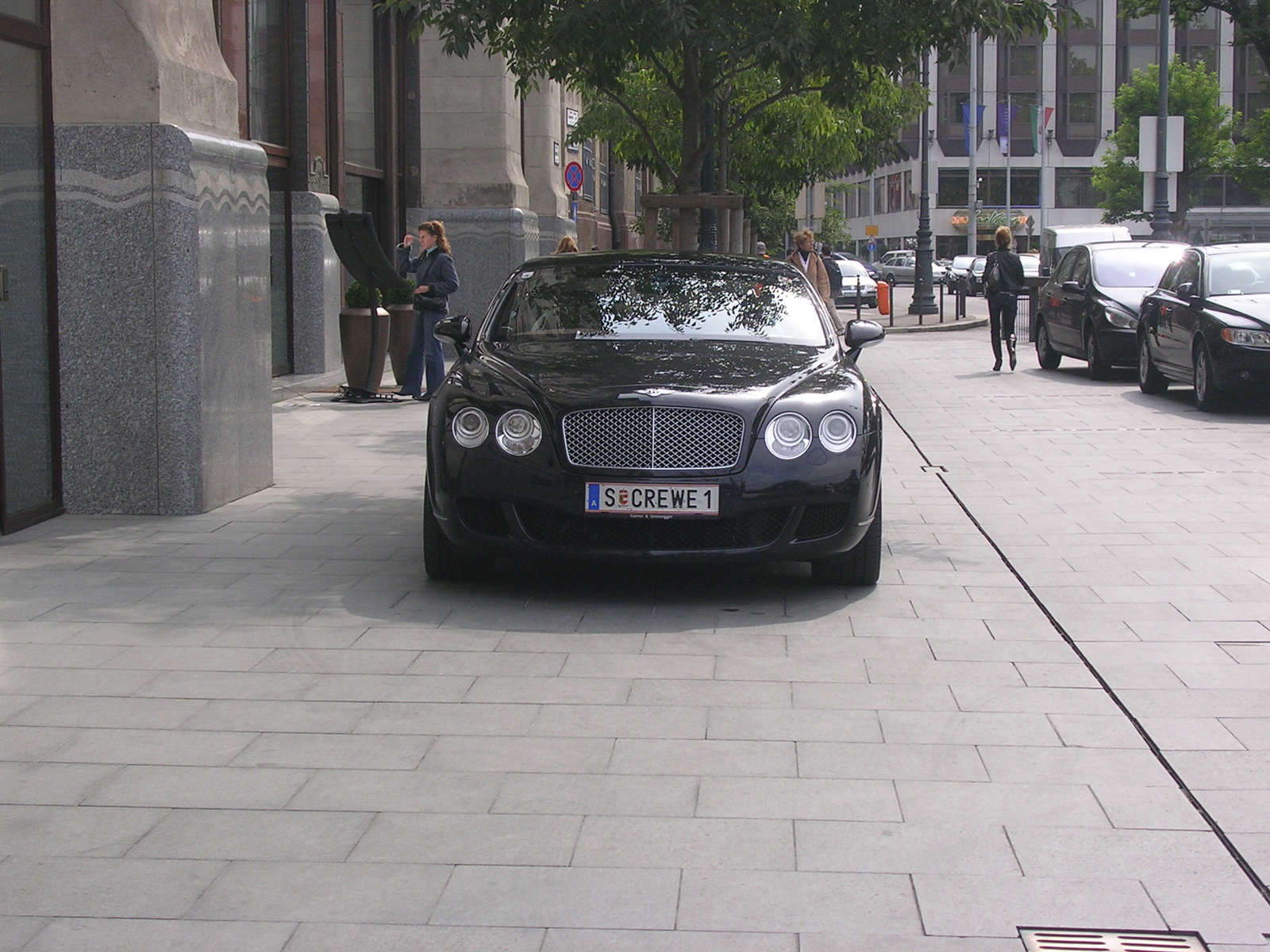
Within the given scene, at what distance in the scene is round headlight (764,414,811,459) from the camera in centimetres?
690

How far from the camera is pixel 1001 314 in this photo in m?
21.1

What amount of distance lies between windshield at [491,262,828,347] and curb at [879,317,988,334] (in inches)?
946

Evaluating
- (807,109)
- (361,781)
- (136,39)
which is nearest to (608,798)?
(361,781)

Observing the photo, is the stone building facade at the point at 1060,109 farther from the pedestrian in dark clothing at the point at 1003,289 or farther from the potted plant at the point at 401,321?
the potted plant at the point at 401,321

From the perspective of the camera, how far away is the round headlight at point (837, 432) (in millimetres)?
7003

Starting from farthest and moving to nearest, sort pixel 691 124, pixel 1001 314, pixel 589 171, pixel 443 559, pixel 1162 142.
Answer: pixel 589 171 → pixel 1162 142 → pixel 1001 314 → pixel 691 124 → pixel 443 559

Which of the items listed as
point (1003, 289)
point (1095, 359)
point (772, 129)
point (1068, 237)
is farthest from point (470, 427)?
point (1068, 237)

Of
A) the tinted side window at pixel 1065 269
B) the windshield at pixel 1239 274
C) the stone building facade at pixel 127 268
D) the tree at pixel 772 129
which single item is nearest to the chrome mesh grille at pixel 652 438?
the stone building facade at pixel 127 268

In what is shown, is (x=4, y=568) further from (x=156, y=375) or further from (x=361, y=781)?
(x=361, y=781)

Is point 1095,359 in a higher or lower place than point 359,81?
lower

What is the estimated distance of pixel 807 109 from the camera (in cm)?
2308

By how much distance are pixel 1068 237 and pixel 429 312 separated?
102 feet

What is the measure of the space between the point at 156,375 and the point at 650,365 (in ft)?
10.2

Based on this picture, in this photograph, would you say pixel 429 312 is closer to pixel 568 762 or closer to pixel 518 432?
pixel 518 432
